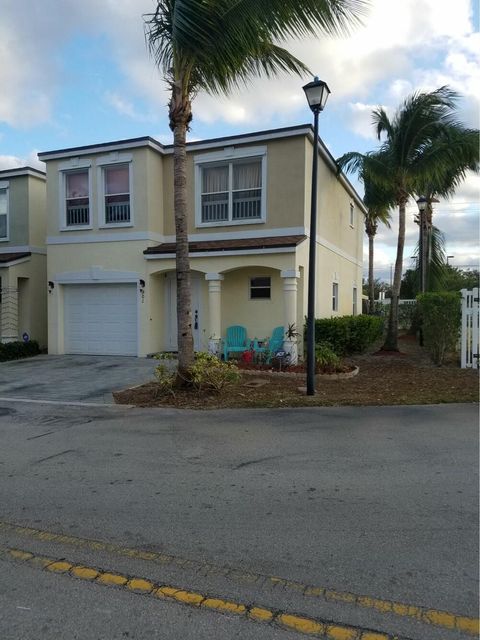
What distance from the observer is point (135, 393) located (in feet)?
31.1

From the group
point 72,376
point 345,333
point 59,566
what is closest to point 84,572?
point 59,566

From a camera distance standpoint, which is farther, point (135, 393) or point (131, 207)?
point (131, 207)

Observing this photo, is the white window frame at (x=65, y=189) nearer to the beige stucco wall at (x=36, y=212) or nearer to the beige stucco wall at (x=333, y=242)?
the beige stucco wall at (x=36, y=212)

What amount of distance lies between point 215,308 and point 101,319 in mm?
4018

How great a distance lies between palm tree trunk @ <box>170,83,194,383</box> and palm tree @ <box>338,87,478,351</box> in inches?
309

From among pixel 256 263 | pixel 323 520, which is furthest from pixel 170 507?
pixel 256 263

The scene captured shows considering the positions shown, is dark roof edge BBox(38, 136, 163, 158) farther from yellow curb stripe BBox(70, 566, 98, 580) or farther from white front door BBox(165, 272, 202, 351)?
yellow curb stripe BBox(70, 566, 98, 580)

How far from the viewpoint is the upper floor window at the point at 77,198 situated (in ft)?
51.0

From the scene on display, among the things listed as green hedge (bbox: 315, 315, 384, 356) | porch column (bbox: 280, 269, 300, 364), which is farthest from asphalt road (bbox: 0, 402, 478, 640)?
green hedge (bbox: 315, 315, 384, 356)

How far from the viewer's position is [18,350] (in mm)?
15547

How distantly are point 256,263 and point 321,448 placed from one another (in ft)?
26.4

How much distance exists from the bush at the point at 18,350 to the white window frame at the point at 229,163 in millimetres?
6749

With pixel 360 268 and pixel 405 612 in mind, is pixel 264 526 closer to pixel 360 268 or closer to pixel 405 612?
pixel 405 612

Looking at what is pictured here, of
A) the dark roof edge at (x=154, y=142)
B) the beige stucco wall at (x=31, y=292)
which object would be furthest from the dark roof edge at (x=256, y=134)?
the beige stucco wall at (x=31, y=292)
